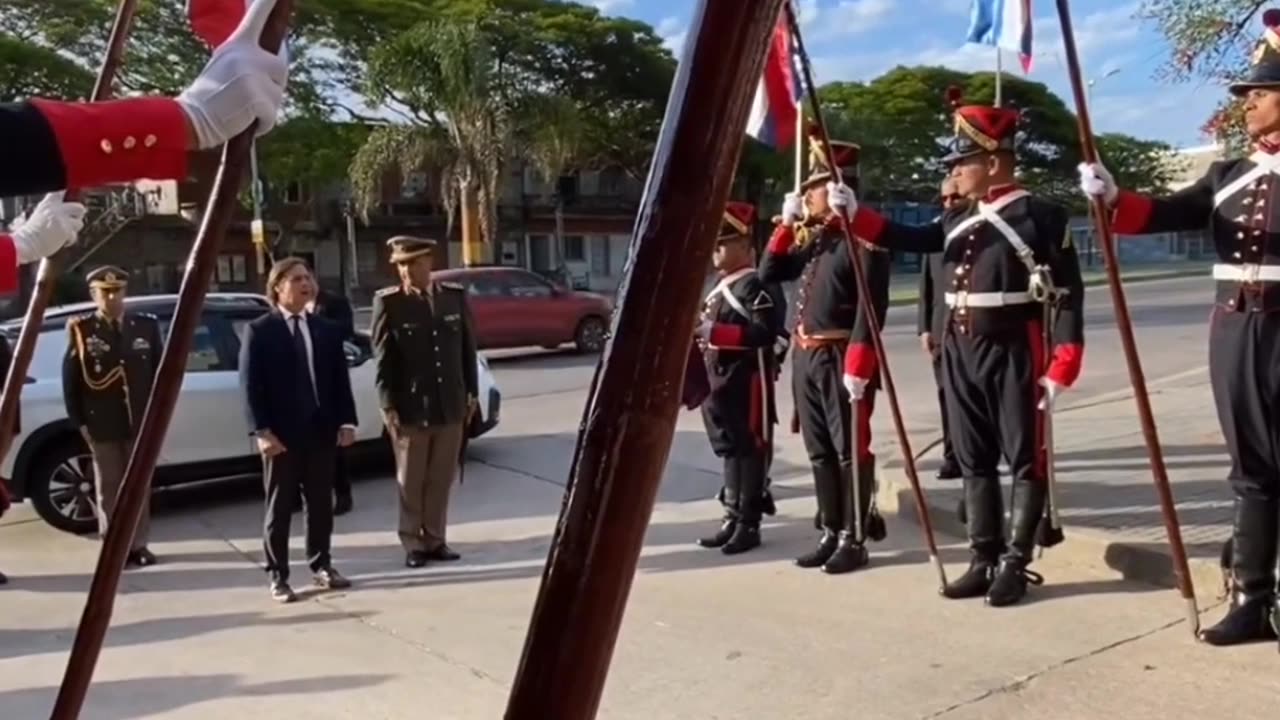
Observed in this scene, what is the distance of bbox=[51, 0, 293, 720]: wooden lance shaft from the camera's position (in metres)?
1.68

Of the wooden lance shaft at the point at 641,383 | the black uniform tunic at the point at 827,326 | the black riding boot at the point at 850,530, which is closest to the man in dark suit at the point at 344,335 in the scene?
the black uniform tunic at the point at 827,326

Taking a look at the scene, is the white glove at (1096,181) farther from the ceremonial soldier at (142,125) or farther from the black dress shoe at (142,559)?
Answer: the black dress shoe at (142,559)

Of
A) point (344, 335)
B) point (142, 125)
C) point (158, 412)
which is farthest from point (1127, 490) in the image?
point (142, 125)

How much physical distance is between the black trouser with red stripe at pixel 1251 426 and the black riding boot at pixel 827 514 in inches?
83.9

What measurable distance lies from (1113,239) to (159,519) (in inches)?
267

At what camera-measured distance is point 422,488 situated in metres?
7.36

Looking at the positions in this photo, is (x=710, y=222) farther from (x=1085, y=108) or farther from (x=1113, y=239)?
(x=1113, y=239)

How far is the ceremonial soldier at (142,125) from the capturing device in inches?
58.3

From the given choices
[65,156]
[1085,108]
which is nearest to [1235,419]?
[1085,108]

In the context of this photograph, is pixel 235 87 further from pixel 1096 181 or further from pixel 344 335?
pixel 344 335

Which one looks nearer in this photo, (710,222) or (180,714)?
(710,222)

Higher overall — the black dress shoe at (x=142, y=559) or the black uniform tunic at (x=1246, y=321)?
the black uniform tunic at (x=1246, y=321)

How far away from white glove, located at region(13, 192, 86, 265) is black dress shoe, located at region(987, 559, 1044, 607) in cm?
439

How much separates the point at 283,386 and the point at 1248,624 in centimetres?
→ 464
